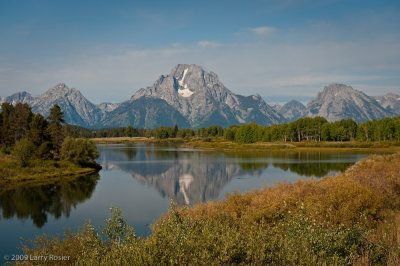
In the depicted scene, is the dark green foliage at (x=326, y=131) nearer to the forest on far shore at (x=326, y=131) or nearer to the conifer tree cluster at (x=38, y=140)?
the forest on far shore at (x=326, y=131)

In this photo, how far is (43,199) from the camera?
43.2m

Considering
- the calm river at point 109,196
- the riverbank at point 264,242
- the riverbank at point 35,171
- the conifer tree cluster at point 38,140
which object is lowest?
the calm river at point 109,196

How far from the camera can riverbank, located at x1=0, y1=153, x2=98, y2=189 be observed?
56438 millimetres

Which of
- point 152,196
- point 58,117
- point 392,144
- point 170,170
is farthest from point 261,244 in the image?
point 392,144

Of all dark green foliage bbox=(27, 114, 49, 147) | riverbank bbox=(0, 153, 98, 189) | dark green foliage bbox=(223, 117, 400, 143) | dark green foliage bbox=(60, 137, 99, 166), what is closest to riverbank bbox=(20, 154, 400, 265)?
riverbank bbox=(0, 153, 98, 189)

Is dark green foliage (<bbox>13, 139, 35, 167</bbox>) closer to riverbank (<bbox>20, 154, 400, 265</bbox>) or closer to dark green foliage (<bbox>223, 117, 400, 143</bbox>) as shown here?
riverbank (<bbox>20, 154, 400, 265</bbox>)

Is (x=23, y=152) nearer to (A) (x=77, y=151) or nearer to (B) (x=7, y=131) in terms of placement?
(A) (x=77, y=151)

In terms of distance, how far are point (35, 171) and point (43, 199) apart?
867 inches

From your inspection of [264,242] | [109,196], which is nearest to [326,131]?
[109,196]

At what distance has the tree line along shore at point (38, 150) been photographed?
60.8 m

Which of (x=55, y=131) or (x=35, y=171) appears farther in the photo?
(x=55, y=131)

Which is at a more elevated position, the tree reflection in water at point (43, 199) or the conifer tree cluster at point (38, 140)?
the conifer tree cluster at point (38, 140)

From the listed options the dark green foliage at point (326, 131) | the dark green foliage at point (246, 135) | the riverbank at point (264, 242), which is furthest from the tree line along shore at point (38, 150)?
the dark green foliage at point (326, 131)

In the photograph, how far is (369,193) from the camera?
18938 mm
